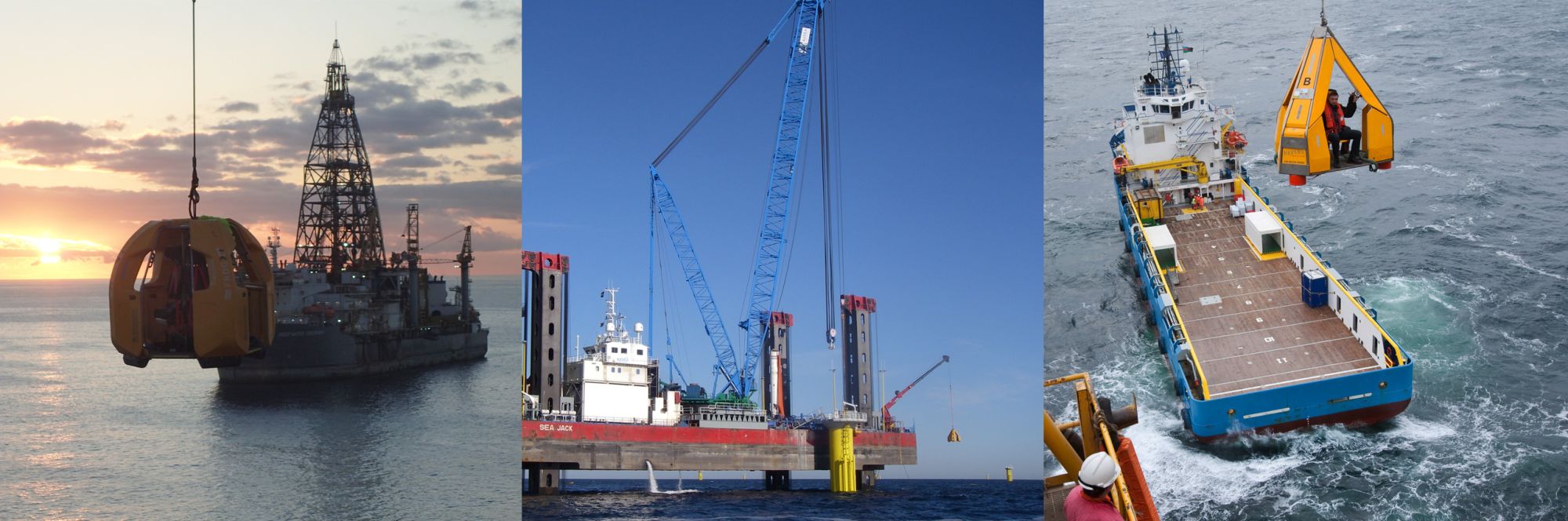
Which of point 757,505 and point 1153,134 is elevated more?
point 1153,134

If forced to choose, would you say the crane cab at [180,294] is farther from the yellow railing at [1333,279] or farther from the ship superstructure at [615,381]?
the yellow railing at [1333,279]

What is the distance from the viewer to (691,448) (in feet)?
61.6

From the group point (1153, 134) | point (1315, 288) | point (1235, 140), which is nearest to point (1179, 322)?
point (1315, 288)

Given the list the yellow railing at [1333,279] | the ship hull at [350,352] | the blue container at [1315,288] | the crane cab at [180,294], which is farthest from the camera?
the ship hull at [350,352]

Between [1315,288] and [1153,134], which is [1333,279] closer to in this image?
[1315,288]

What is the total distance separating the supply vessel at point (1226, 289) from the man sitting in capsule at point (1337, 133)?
4460 mm

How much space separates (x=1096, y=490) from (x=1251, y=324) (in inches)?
561

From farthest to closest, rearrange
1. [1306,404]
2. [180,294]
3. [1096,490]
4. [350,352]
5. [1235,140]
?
[1235,140], [350,352], [1306,404], [180,294], [1096,490]

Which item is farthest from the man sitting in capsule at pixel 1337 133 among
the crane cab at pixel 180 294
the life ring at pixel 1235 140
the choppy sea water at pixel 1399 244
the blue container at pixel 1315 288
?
the crane cab at pixel 180 294

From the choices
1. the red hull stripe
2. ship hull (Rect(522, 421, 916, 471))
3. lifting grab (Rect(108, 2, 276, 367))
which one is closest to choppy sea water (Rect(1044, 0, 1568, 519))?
the red hull stripe

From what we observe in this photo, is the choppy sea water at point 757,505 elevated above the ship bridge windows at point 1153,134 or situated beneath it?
situated beneath

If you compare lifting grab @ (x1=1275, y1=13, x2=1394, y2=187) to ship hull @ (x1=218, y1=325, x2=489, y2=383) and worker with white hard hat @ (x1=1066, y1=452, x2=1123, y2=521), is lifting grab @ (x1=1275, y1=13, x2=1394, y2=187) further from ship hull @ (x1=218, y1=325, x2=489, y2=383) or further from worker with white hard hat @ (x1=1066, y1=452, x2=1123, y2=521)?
ship hull @ (x1=218, y1=325, x2=489, y2=383)

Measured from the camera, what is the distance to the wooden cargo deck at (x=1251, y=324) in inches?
692

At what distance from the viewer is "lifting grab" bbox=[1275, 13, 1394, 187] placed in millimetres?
13227
